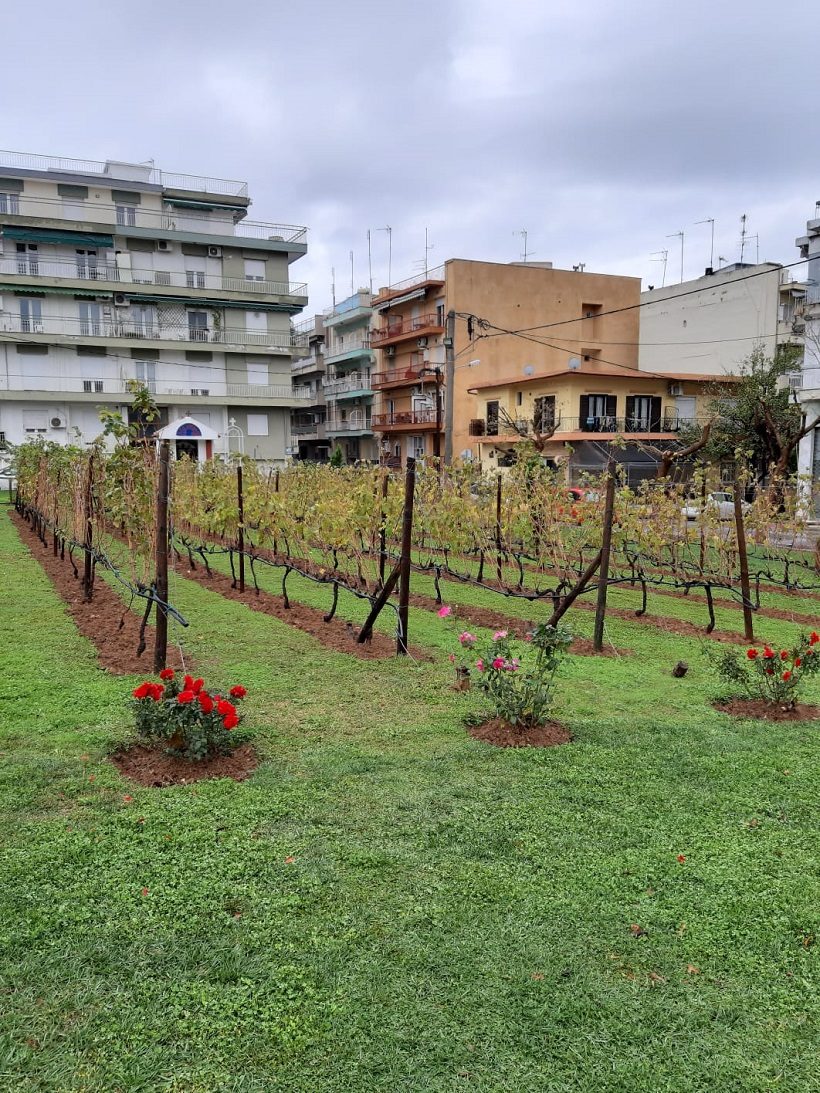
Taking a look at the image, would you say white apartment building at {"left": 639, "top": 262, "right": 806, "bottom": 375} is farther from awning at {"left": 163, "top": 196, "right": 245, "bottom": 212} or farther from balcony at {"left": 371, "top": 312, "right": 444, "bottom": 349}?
awning at {"left": 163, "top": 196, "right": 245, "bottom": 212}

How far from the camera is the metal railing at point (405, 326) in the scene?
44.4m

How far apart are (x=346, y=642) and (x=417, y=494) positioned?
13.3 feet

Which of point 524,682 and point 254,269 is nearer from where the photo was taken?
point 524,682

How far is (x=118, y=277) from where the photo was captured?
38844mm

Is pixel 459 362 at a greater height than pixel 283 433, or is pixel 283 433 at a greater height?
pixel 459 362

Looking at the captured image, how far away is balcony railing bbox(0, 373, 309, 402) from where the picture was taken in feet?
124

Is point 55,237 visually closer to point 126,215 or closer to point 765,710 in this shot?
point 126,215

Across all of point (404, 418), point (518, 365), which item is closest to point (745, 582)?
point (518, 365)

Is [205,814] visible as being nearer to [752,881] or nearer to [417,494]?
[752,881]

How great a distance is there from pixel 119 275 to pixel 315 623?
35587mm

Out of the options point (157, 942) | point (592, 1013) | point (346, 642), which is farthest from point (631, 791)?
point (346, 642)

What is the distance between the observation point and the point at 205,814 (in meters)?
3.98

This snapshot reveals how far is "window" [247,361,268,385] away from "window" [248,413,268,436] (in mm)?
1702

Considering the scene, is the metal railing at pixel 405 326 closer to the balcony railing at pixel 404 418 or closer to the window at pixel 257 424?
the balcony railing at pixel 404 418
